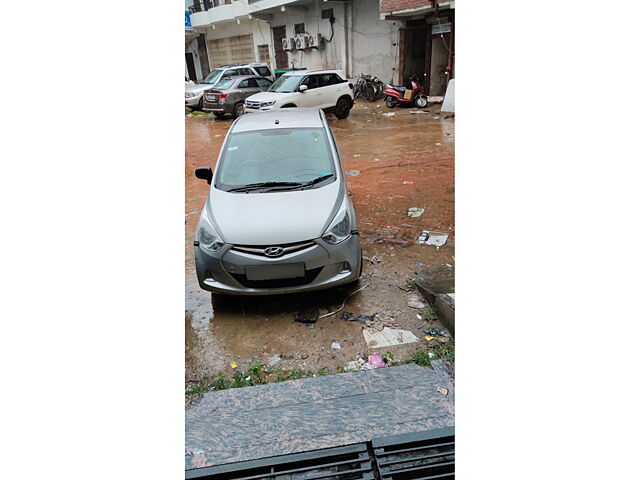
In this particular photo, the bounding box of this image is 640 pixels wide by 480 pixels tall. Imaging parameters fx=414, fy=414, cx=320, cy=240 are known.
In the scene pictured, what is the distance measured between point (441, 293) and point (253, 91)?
1212 centimetres

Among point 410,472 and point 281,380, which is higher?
point 410,472

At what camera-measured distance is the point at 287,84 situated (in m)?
12.4

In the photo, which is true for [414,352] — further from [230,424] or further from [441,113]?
[441,113]

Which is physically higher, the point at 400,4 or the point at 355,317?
the point at 400,4

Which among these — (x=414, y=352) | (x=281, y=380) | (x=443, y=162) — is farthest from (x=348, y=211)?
(x=443, y=162)

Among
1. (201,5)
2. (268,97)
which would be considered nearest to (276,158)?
(268,97)

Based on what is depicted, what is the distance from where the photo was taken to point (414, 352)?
3090mm

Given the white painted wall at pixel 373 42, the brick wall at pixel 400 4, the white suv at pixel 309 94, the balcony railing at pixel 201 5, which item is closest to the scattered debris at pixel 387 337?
the white suv at pixel 309 94

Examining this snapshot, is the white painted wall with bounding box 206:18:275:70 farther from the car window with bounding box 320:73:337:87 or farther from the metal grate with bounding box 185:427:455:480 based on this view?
the metal grate with bounding box 185:427:455:480

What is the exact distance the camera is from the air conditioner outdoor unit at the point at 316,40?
60.4ft

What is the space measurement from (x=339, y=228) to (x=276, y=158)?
1113mm

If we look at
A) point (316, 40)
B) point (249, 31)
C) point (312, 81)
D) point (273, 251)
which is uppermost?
point (249, 31)

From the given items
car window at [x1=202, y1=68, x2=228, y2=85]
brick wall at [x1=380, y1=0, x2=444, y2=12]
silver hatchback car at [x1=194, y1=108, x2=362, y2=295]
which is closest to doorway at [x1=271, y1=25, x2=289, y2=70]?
car window at [x1=202, y1=68, x2=228, y2=85]

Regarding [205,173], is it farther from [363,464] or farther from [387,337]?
[363,464]
